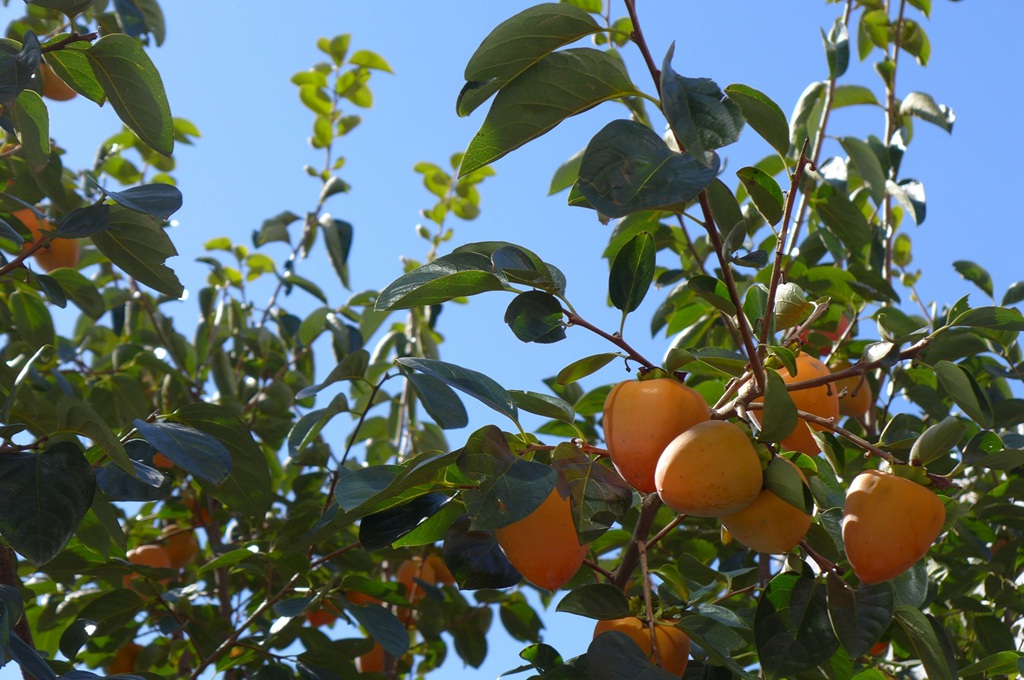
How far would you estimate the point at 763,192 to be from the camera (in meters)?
1.05

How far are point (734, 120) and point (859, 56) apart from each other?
1542mm

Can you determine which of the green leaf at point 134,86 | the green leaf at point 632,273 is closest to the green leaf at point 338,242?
the green leaf at point 134,86

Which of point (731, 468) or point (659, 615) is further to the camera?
point (659, 615)

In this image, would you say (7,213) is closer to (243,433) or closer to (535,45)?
(243,433)

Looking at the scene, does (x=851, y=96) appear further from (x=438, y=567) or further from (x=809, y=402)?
(x=438, y=567)

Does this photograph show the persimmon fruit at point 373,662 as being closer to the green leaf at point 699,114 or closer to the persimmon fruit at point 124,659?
the persimmon fruit at point 124,659

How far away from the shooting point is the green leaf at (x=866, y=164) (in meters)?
1.70

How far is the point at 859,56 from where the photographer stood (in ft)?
7.28

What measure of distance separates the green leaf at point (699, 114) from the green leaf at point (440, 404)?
42 cm

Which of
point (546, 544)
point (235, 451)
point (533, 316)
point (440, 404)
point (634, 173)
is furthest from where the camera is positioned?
point (235, 451)

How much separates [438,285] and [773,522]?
0.38m

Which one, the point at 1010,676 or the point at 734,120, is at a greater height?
the point at 734,120

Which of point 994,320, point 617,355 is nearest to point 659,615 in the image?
point 617,355

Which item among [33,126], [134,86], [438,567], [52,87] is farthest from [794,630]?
[52,87]
